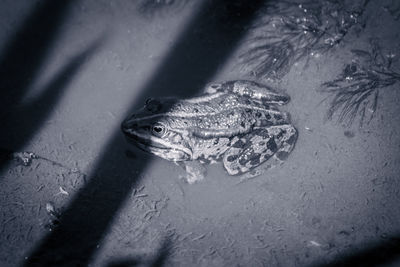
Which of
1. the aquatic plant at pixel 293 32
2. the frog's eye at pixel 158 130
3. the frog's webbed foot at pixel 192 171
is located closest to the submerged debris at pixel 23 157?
the frog's eye at pixel 158 130

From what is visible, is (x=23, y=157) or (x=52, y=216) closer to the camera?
(x=52, y=216)

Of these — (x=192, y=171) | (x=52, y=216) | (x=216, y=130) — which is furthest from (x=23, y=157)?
(x=216, y=130)

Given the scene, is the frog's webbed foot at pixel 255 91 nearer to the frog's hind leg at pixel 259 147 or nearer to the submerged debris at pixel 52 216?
the frog's hind leg at pixel 259 147

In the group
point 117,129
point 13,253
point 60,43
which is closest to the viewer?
point 13,253

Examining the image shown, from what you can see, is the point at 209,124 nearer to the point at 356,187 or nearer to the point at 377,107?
the point at 356,187

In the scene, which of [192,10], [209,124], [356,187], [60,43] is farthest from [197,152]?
[60,43]

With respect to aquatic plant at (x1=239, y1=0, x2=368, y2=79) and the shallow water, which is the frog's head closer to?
the shallow water

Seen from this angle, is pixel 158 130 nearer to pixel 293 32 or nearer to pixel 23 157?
pixel 23 157
